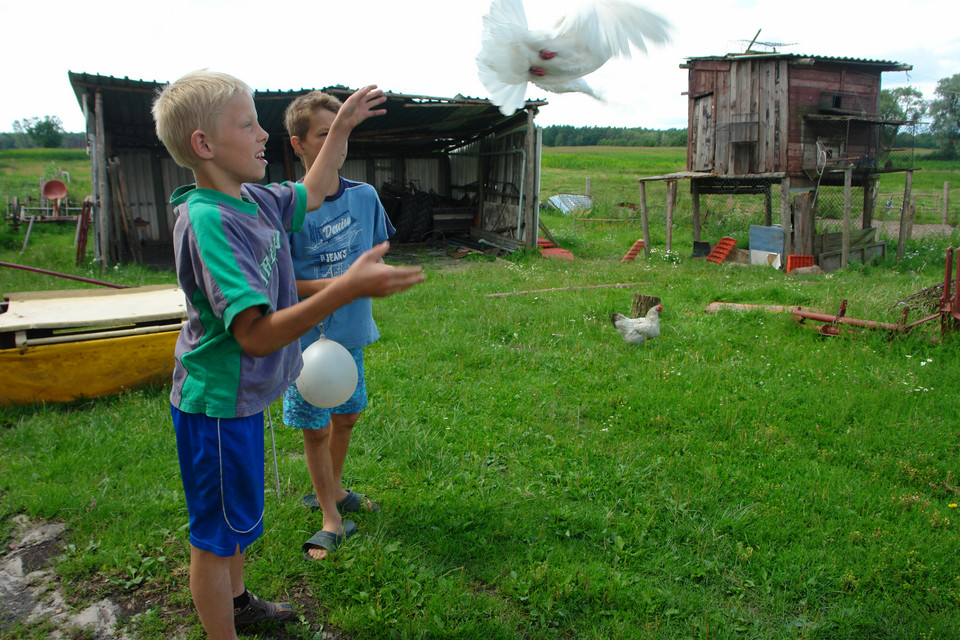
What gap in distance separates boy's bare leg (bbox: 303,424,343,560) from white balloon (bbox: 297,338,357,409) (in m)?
0.32

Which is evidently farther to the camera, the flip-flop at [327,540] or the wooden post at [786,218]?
the wooden post at [786,218]

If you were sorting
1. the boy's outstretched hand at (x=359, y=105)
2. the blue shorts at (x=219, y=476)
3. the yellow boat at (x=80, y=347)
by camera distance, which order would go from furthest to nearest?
the yellow boat at (x=80, y=347), the boy's outstretched hand at (x=359, y=105), the blue shorts at (x=219, y=476)

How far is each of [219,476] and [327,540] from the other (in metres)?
1.00

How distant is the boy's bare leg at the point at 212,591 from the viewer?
1.81 meters

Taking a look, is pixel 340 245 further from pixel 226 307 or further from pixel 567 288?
pixel 567 288

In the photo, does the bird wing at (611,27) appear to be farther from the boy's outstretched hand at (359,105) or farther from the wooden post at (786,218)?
the wooden post at (786,218)

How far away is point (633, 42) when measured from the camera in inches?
84.3

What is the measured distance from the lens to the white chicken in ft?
19.1

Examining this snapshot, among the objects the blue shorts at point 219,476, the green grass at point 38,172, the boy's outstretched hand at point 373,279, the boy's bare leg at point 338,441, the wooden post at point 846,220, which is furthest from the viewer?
the green grass at point 38,172

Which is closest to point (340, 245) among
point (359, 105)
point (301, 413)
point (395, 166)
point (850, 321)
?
point (359, 105)

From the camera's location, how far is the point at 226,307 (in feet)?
4.83

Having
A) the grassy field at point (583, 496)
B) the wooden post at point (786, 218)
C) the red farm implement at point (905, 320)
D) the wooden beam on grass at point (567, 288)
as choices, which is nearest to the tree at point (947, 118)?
the wooden post at point (786, 218)

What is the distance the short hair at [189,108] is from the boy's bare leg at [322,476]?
1.35 meters

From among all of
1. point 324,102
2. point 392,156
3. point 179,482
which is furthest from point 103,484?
point 392,156
